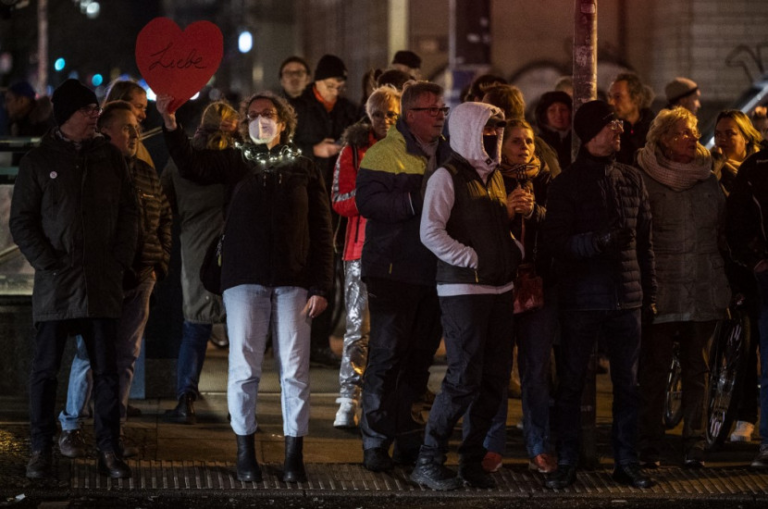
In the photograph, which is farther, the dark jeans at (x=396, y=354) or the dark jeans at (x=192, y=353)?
the dark jeans at (x=192, y=353)

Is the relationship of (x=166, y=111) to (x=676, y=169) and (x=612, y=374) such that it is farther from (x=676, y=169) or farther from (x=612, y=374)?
(x=676, y=169)

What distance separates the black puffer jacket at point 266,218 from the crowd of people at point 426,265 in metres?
0.01

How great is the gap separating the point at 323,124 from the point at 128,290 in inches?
145

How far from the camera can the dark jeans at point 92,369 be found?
313 inches

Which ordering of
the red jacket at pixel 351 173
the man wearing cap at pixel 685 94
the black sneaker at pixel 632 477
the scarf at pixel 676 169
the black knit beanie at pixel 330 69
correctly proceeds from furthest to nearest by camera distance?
the black knit beanie at pixel 330 69
the man wearing cap at pixel 685 94
the red jacket at pixel 351 173
the scarf at pixel 676 169
the black sneaker at pixel 632 477

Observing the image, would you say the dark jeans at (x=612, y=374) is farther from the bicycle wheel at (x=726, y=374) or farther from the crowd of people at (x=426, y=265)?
the bicycle wheel at (x=726, y=374)

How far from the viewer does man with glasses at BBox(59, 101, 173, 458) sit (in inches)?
336

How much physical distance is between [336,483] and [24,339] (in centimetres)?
271

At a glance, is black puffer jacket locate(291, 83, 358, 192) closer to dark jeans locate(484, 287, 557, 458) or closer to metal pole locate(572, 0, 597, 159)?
metal pole locate(572, 0, 597, 159)

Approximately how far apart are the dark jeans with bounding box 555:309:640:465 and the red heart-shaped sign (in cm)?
235

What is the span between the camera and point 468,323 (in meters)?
7.78

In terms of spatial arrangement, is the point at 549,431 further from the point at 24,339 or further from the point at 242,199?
the point at 24,339

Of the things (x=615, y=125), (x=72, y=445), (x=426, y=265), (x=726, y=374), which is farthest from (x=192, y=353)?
(x=726, y=374)

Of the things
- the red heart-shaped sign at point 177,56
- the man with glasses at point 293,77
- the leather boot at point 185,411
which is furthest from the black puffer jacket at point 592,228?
the man with glasses at point 293,77
